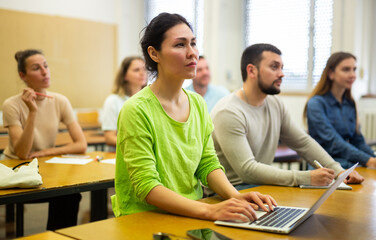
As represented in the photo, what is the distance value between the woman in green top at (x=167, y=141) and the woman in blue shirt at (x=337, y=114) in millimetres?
1365

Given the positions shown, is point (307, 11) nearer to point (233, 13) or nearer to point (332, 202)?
point (233, 13)

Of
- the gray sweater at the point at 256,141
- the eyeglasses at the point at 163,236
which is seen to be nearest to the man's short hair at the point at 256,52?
the gray sweater at the point at 256,141

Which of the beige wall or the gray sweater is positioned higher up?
the beige wall

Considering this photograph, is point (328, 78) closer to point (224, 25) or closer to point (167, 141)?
point (167, 141)

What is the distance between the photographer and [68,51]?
609cm

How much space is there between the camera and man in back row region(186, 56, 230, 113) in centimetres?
395

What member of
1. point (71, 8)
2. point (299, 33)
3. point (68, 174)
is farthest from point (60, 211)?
point (71, 8)

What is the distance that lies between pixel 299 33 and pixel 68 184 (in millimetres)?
4127

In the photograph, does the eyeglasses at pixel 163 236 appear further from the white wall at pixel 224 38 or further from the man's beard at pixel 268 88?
the white wall at pixel 224 38

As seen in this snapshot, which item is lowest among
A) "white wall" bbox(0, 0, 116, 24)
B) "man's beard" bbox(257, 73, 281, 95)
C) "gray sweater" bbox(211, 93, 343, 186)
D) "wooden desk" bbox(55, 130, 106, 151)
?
"wooden desk" bbox(55, 130, 106, 151)

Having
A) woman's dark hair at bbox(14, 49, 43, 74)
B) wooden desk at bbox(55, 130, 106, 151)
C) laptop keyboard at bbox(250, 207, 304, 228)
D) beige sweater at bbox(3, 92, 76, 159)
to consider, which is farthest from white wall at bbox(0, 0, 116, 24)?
laptop keyboard at bbox(250, 207, 304, 228)

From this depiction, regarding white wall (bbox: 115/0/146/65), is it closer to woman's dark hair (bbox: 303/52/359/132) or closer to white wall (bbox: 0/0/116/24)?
white wall (bbox: 0/0/116/24)

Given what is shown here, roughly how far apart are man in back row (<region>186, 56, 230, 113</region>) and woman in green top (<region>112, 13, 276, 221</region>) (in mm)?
2268

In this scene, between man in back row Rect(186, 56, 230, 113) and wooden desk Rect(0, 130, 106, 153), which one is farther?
man in back row Rect(186, 56, 230, 113)
